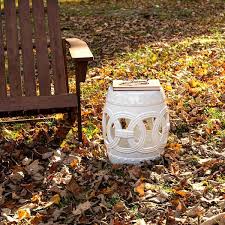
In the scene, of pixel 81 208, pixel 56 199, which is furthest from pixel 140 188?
pixel 56 199

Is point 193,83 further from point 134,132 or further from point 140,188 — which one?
point 140,188

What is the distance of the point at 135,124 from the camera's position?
4113 mm

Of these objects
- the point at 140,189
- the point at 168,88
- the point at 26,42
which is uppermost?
the point at 26,42

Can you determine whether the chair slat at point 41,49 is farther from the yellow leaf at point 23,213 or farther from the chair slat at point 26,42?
the yellow leaf at point 23,213

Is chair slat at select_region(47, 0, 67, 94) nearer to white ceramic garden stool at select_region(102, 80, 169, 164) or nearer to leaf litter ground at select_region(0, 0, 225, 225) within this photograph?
leaf litter ground at select_region(0, 0, 225, 225)

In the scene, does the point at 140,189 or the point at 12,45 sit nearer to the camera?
the point at 140,189

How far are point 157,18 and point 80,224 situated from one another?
313 inches

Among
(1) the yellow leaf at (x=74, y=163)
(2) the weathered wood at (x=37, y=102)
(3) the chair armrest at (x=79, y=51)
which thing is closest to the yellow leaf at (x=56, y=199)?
(1) the yellow leaf at (x=74, y=163)

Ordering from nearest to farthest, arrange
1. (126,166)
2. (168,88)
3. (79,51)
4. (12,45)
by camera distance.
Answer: (126,166) < (79,51) < (12,45) < (168,88)

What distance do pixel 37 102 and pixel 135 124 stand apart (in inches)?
39.7

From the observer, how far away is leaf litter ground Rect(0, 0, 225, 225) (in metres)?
3.71

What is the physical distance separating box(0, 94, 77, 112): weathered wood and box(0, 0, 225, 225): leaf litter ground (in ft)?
1.31

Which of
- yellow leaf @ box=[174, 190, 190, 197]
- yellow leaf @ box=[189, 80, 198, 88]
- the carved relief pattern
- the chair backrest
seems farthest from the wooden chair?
yellow leaf @ box=[189, 80, 198, 88]

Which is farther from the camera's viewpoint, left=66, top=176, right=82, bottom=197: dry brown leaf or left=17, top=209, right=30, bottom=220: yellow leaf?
left=66, top=176, right=82, bottom=197: dry brown leaf
